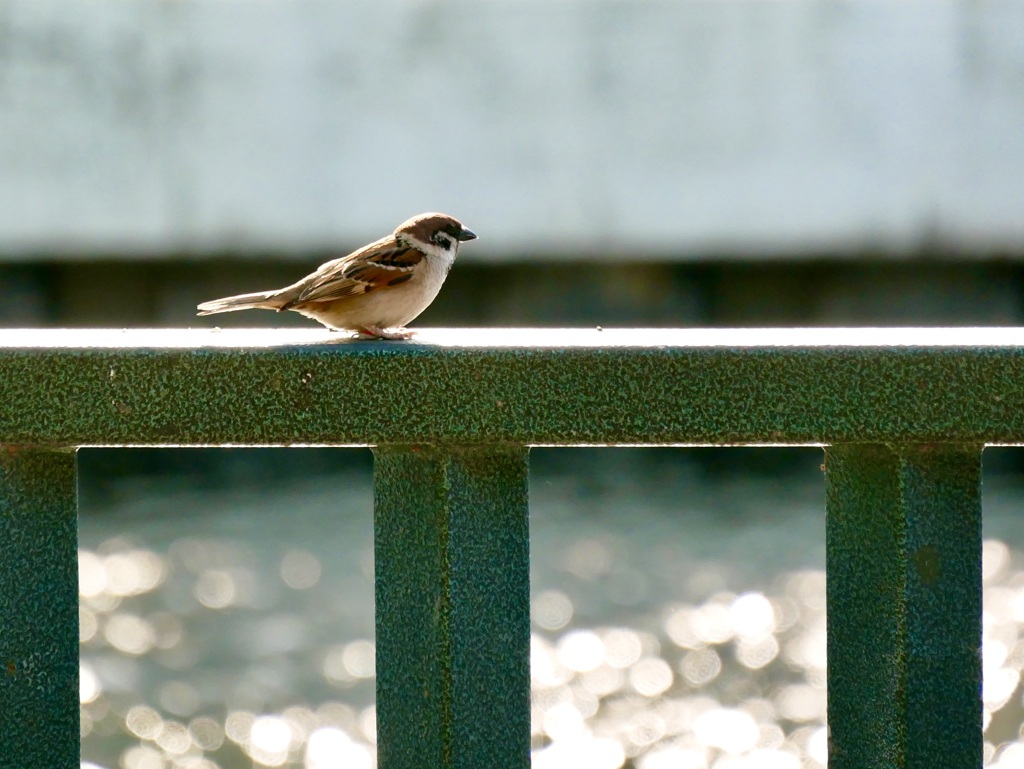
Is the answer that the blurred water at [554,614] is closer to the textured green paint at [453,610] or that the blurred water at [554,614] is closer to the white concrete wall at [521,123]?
the white concrete wall at [521,123]

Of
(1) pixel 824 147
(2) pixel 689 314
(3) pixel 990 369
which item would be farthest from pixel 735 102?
(3) pixel 990 369

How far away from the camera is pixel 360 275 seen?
3182 mm

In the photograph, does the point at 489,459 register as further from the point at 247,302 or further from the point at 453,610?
the point at 247,302

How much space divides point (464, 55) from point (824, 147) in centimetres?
318

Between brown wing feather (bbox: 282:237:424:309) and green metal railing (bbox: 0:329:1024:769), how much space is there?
1.48 m

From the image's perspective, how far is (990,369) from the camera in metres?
1.63

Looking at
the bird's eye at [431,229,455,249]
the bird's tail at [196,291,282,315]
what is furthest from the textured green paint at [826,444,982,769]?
the bird's eye at [431,229,455,249]

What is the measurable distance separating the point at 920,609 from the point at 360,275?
1.86 meters

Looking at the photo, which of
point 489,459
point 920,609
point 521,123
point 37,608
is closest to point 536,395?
point 489,459

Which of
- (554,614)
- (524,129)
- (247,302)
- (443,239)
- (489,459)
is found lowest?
(554,614)

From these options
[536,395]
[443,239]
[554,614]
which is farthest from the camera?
[554,614]

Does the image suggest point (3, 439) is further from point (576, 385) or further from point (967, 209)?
point (967, 209)

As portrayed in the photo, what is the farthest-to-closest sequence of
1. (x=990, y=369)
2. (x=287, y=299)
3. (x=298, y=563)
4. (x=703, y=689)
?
(x=298, y=563) < (x=703, y=689) < (x=287, y=299) < (x=990, y=369)

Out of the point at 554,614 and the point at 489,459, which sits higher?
the point at 489,459
